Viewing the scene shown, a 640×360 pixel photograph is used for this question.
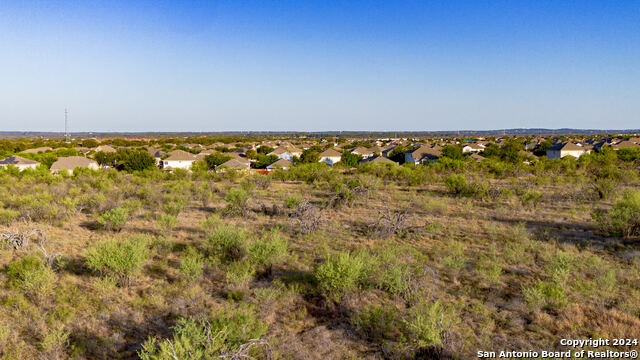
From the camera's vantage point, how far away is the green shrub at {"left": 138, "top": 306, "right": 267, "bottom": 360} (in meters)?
4.04

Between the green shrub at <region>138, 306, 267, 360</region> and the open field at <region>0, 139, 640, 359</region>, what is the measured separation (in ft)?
0.10

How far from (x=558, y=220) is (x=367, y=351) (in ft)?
35.6

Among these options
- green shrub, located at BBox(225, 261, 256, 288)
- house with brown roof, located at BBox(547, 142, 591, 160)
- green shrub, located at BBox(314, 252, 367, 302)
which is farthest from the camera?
house with brown roof, located at BBox(547, 142, 591, 160)

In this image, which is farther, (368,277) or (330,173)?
(330,173)

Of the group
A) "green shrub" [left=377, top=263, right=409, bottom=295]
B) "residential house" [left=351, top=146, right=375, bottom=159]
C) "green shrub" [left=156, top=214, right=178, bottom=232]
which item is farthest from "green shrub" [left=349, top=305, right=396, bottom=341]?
"residential house" [left=351, top=146, right=375, bottom=159]

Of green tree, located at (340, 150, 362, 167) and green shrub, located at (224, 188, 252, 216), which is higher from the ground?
green tree, located at (340, 150, 362, 167)

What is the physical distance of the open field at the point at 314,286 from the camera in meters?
4.94

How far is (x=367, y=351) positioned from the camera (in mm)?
4961

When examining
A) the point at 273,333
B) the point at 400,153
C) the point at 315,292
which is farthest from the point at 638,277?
the point at 400,153

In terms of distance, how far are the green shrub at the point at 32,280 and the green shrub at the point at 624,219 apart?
46.8 feet

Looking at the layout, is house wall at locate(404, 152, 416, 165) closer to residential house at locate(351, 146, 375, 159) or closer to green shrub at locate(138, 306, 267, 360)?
residential house at locate(351, 146, 375, 159)

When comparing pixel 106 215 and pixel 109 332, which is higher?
pixel 106 215

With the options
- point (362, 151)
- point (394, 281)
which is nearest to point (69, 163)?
point (394, 281)

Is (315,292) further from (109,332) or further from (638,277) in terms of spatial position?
(638,277)
